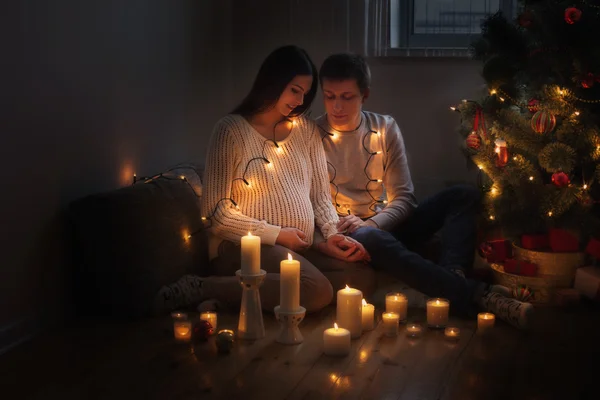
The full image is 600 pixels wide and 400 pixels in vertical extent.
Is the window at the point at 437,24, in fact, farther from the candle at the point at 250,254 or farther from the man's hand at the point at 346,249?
the candle at the point at 250,254

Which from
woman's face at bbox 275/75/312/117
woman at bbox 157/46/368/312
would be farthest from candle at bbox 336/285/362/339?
woman's face at bbox 275/75/312/117

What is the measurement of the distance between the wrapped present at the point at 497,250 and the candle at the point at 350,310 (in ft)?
2.82

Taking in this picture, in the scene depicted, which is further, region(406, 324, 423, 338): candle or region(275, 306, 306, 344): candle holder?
region(406, 324, 423, 338): candle

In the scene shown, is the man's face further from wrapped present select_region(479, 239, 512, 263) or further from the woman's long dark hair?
wrapped present select_region(479, 239, 512, 263)

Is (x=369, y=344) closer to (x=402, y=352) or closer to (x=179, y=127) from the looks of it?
(x=402, y=352)

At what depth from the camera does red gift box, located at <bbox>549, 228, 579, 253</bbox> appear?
9.51 feet

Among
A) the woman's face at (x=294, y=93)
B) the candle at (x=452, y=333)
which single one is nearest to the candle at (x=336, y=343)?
the candle at (x=452, y=333)

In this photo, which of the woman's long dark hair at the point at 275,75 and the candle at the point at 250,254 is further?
the woman's long dark hair at the point at 275,75

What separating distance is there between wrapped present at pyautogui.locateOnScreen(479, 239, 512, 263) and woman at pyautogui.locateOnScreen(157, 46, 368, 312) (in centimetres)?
60

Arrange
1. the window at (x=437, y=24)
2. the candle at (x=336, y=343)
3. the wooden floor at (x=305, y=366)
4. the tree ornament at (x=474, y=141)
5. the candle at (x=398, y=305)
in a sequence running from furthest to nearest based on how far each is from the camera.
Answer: the window at (x=437, y=24) → the tree ornament at (x=474, y=141) → the candle at (x=398, y=305) → the candle at (x=336, y=343) → the wooden floor at (x=305, y=366)

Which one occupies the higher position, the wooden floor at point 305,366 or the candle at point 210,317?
the candle at point 210,317

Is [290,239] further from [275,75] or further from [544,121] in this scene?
[544,121]

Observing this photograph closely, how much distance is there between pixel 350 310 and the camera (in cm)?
236

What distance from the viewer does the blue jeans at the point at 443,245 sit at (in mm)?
2607
